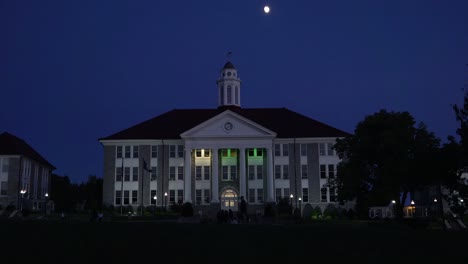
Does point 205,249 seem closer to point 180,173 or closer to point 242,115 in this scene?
point 180,173

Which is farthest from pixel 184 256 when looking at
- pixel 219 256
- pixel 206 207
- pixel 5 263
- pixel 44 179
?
pixel 44 179

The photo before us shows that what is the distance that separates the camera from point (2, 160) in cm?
6725

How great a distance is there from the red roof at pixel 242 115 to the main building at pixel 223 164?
0.15m

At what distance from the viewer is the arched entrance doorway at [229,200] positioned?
210 ft

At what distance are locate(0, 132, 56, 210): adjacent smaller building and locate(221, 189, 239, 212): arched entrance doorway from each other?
24704mm

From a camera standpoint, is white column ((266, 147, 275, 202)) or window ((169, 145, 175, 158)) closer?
white column ((266, 147, 275, 202))

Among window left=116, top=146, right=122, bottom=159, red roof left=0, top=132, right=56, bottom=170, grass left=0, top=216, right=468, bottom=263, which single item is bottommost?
grass left=0, top=216, right=468, bottom=263

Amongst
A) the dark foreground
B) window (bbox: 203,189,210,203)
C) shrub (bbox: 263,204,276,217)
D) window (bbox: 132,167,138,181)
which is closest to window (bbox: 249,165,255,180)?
window (bbox: 203,189,210,203)

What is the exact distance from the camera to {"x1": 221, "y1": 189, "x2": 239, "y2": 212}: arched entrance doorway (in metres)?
64.0

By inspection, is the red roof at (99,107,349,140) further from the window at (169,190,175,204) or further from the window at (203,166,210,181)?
the window at (169,190,175,204)

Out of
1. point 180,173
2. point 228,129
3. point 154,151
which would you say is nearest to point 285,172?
point 228,129

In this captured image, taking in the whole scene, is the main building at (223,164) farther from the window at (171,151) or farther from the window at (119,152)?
the window at (171,151)

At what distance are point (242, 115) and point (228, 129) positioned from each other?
5218 mm


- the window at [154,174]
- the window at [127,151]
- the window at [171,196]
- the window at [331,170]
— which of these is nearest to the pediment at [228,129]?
the window at [154,174]
